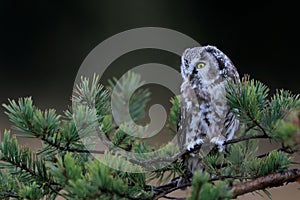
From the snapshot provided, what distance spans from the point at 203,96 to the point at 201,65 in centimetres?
7

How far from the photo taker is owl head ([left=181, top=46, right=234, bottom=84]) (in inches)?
47.1

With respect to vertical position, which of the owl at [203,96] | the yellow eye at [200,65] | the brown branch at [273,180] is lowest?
the brown branch at [273,180]

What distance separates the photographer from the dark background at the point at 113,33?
258cm

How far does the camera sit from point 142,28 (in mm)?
2611

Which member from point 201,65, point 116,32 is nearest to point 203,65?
point 201,65

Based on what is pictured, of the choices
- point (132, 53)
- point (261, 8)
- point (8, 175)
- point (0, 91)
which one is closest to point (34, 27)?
point (0, 91)

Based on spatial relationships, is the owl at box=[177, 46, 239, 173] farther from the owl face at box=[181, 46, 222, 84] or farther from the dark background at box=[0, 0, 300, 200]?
the dark background at box=[0, 0, 300, 200]

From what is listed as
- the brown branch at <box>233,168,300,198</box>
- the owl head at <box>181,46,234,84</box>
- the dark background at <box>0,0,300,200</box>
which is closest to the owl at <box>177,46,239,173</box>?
the owl head at <box>181,46,234,84</box>

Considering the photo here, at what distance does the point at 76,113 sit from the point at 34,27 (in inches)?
88.4

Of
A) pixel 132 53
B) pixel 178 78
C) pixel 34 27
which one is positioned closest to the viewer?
Answer: pixel 178 78

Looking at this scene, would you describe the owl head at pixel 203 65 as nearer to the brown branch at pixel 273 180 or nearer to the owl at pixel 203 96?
the owl at pixel 203 96

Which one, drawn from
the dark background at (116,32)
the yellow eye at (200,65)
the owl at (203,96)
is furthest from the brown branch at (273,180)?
the dark background at (116,32)

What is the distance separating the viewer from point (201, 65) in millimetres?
1224

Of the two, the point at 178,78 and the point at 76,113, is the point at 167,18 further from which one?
the point at 76,113
